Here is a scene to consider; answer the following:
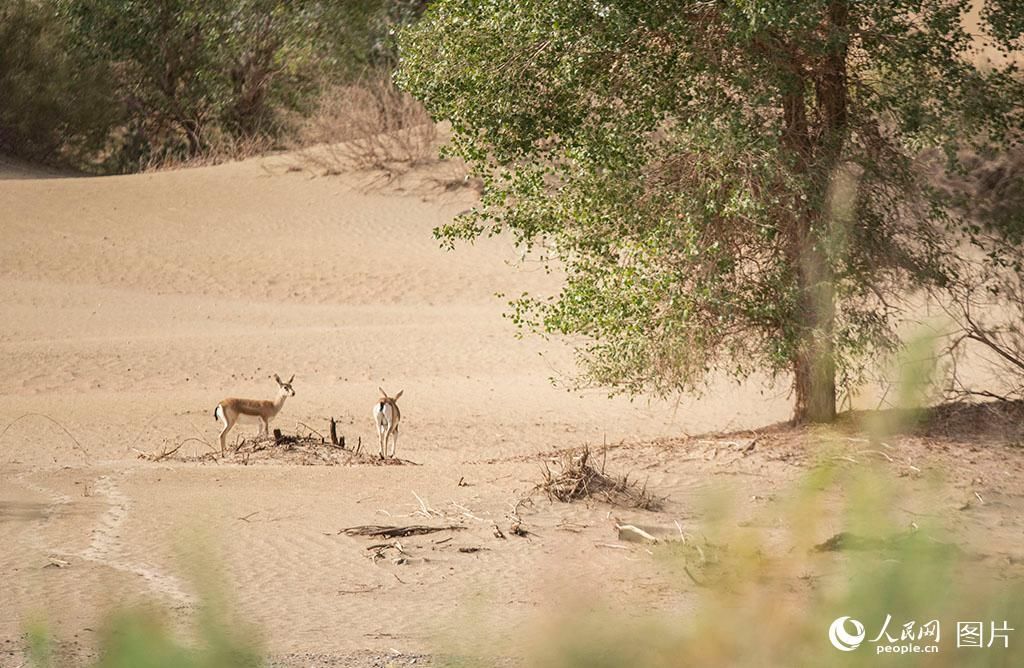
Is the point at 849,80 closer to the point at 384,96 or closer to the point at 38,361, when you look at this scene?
the point at 38,361

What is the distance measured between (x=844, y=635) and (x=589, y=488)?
25.8 feet

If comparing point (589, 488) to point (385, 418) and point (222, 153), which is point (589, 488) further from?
point (222, 153)

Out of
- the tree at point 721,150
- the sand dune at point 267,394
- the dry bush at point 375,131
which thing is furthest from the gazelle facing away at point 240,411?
the dry bush at point 375,131

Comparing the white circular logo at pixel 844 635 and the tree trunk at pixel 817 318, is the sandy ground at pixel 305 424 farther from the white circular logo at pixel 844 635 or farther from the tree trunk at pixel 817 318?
the tree trunk at pixel 817 318

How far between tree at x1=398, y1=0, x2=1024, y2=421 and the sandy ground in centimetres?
121

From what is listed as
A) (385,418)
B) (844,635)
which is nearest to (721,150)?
(385,418)

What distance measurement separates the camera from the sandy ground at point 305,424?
7.29 m

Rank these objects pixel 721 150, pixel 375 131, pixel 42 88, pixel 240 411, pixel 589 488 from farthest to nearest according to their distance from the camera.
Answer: pixel 42 88 < pixel 375 131 < pixel 240 411 < pixel 721 150 < pixel 589 488

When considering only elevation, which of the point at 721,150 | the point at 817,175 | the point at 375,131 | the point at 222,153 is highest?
the point at 375,131

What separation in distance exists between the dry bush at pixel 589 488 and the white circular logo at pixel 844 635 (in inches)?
300

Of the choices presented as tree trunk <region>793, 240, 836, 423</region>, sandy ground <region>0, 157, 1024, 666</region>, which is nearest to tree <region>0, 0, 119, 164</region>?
sandy ground <region>0, 157, 1024, 666</region>

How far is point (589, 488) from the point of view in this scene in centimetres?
960

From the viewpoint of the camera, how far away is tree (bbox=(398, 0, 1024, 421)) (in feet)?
34.0

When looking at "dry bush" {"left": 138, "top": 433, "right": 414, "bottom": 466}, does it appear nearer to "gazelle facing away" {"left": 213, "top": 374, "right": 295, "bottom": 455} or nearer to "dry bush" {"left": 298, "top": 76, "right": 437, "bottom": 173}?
"gazelle facing away" {"left": 213, "top": 374, "right": 295, "bottom": 455}
